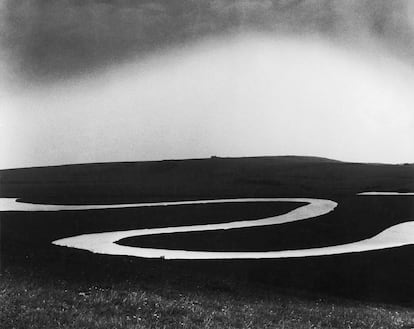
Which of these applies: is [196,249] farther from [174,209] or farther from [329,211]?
[329,211]

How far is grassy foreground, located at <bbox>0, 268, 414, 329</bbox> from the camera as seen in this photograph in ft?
26.3

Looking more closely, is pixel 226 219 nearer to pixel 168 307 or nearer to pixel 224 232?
pixel 224 232

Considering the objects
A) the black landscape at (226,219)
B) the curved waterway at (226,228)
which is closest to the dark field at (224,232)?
the black landscape at (226,219)

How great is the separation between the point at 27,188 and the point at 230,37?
5496 millimetres

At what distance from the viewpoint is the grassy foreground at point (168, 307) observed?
26.3 feet

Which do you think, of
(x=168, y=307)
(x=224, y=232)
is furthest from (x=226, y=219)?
(x=168, y=307)

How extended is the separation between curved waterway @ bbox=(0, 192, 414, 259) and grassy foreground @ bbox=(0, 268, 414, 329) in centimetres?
126

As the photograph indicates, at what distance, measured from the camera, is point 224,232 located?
37.9ft

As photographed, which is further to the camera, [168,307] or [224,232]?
[224,232]

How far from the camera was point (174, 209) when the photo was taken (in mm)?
11375

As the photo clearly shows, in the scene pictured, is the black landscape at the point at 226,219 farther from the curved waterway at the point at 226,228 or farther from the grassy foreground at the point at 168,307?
the grassy foreground at the point at 168,307

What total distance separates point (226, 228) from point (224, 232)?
15 cm

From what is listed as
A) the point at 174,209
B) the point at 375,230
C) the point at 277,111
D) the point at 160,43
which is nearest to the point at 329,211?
the point at 375,230

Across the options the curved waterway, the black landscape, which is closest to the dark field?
the black landscape
